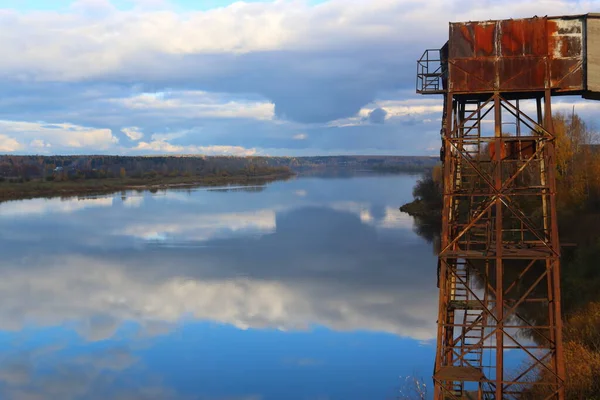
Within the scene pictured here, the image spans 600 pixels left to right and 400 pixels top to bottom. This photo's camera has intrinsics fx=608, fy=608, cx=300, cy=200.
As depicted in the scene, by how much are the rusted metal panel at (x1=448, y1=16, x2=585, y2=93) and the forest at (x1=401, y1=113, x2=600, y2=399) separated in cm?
434

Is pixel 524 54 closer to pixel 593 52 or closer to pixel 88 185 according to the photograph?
pixel 593 52

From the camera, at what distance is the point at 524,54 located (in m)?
15.4

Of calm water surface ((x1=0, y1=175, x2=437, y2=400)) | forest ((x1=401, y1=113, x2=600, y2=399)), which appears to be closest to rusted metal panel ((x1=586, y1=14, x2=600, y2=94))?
forest ((x1=401, y1=113, x2=600, y2=399))

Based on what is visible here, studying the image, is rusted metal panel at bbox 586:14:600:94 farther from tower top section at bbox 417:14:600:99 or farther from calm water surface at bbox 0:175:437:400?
calm water surface at bbox 0:175:437:400

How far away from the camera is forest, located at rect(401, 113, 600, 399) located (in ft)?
54.7

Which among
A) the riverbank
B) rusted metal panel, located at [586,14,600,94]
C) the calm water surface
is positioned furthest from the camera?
the riverbank

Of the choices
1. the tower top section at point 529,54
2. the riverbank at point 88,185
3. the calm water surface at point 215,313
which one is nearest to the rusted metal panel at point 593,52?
the tower top section at point 529,54

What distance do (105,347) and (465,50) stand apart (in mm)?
17244

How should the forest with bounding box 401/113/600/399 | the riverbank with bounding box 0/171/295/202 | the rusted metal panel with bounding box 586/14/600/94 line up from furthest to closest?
the riverbank with bounding box 0/171/295/202 < the forest with bounding box 401/113/600/399 < the rusted metal panel with bounding box 586/14/600/94

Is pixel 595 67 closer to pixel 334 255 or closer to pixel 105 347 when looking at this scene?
pixel 105 347

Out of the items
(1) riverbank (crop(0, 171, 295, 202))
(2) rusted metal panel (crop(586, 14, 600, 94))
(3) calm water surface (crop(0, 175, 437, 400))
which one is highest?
(2) rusted metal panel (crop(586, 14, 600, 94))

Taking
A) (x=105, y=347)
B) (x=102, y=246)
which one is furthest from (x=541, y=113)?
(x=102, y=246)

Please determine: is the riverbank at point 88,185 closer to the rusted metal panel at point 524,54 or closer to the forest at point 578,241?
the forest at point 578,241

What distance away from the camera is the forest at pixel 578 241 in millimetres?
16688
